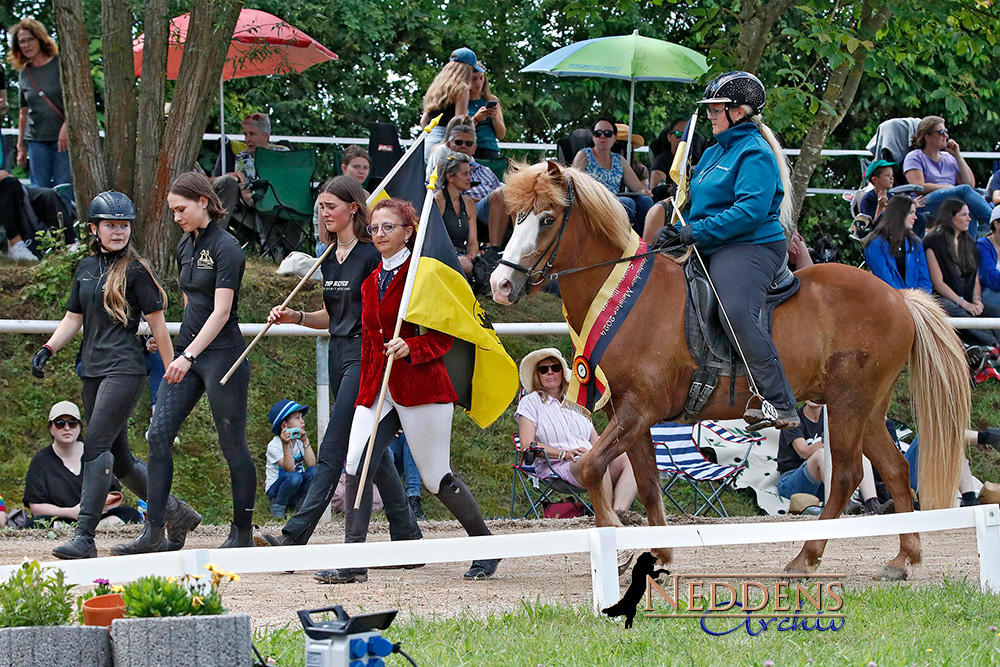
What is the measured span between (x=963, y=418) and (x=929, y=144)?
23.3ft

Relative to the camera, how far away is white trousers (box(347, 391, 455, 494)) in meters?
7.43

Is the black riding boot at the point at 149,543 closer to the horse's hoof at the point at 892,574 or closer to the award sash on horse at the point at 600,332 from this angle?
the award sash on horse at the point at 600,332

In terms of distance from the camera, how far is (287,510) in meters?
10.7

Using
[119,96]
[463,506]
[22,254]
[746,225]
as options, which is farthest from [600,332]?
[22,254]

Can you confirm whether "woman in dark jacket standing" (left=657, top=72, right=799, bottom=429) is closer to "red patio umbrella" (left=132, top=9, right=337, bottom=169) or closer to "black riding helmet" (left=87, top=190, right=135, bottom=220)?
"black riding helmet" (left=87, top=190, right=135, bottom=220)

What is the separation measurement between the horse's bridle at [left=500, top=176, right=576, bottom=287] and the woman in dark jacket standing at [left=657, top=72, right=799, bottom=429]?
0.73m

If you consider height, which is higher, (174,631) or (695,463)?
(174,631)

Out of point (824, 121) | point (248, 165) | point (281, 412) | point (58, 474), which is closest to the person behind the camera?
point (58, 474)

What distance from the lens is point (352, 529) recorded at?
7.64 m

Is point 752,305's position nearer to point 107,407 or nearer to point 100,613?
point 107,407

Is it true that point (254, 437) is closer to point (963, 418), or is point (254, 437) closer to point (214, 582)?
point (963, 418)

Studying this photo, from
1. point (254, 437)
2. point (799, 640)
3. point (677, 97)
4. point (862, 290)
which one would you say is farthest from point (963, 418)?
point (677, 97)

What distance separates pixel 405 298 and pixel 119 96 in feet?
20.1

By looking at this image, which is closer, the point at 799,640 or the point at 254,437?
the point at 799,640
